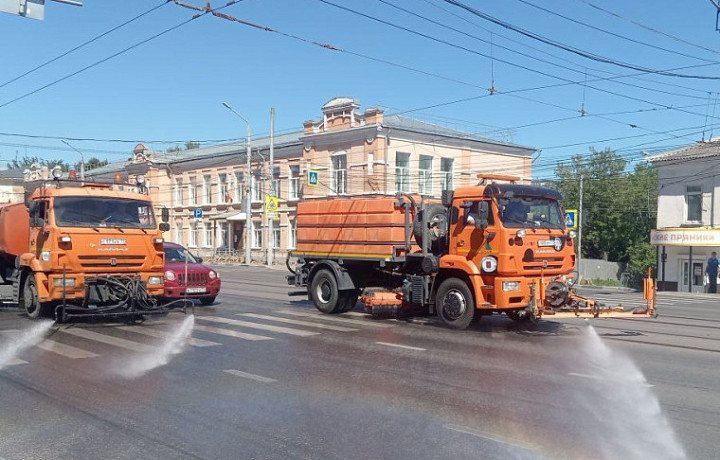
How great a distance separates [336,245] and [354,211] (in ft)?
3.36

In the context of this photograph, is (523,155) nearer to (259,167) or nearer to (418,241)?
(259,167)

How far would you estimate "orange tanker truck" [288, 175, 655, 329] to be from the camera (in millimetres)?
12281

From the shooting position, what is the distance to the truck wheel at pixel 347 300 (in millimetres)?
15520

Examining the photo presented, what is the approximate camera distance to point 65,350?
33.2 ft

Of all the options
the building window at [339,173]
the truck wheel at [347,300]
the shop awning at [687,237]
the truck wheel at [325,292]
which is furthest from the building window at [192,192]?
the truck wheel at [347,300]

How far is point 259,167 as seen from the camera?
174 feet

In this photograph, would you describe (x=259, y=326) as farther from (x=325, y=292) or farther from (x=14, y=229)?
(x=14, y=229)

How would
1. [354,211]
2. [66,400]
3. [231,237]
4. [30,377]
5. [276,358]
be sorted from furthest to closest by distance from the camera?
[231,237]
[354,211]
[276,358]
[30,377]
[66,400]

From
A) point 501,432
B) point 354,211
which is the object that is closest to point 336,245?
point 354,211

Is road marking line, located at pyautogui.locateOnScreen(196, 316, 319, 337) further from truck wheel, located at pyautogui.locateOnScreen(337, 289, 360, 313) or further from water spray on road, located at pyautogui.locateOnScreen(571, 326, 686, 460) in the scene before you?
water spray on road, located at pyautogui.locateOnScreen(571, 326, 686, 460)

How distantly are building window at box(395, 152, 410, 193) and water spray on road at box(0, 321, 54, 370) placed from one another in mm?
32574

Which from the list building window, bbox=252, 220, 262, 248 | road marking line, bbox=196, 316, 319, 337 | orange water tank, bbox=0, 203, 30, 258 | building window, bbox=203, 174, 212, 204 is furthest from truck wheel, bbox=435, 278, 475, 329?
building window, bbox=203, 174, 212, 204

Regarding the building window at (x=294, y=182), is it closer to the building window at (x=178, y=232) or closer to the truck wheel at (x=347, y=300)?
the building window at (x=178, y=232)

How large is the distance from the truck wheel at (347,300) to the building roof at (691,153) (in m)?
25.1
